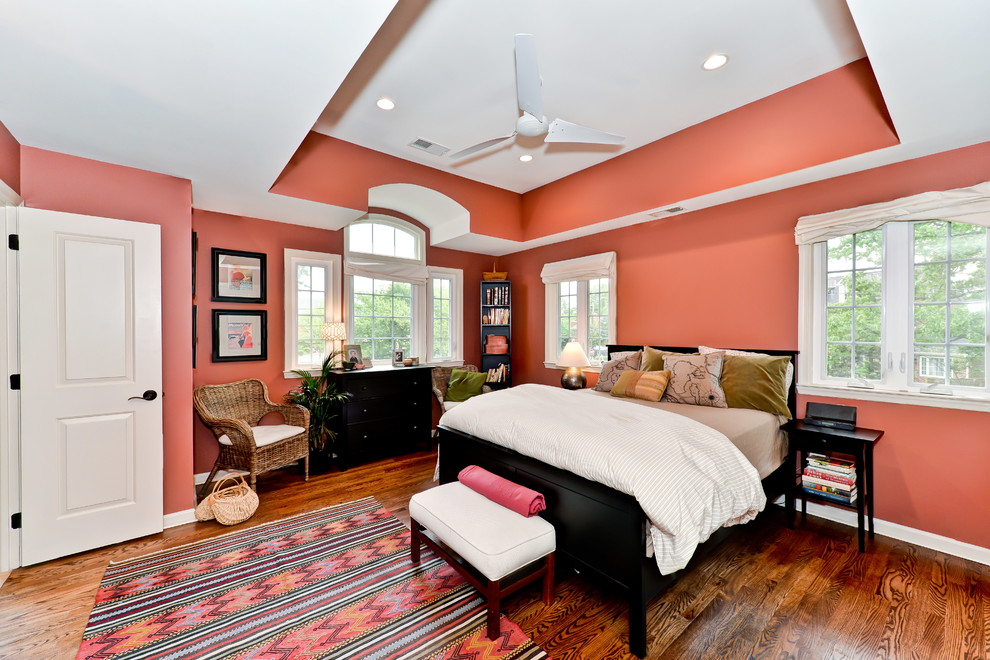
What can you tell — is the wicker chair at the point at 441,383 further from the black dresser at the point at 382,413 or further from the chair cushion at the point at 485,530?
the chair cushion at the point at 485,530

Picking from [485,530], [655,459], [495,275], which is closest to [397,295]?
[495,275]

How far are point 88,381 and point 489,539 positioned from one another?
278 cm

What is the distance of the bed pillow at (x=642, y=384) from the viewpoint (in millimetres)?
3340

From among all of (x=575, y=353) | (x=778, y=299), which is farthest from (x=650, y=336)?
(x=778, y=299)

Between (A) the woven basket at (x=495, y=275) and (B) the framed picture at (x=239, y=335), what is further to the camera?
(A) the woven basket at (x=495, y=275)

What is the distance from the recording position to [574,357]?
4570 mm

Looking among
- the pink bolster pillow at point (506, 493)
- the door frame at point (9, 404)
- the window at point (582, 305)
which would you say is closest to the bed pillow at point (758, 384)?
the window at point (582, 305)

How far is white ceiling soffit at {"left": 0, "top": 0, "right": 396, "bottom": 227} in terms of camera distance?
59.9 inches

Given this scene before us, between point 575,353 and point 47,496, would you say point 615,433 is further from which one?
point 47,496

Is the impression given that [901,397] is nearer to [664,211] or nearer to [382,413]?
[664,211]

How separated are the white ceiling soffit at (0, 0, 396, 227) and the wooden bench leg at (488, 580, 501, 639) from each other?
239cm

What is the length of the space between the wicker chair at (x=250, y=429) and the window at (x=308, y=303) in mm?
406

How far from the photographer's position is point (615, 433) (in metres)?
2.17

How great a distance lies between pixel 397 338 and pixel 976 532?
5.05 metres
